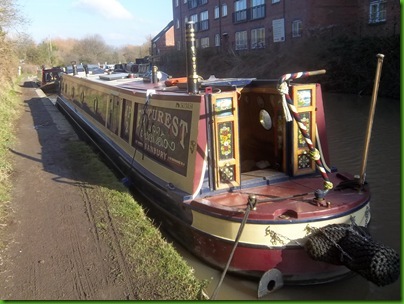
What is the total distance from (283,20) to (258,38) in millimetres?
3317

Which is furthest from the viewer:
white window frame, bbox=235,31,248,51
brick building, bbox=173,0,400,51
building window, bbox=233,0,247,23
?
white window frame, bbox=235,31,248,51

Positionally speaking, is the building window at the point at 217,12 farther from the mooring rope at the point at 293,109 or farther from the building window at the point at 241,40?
the mooring rope at the point at 293,109

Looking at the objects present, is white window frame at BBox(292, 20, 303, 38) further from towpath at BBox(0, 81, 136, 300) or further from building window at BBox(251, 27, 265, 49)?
towpath at BBox(0, 81, 136, 300)

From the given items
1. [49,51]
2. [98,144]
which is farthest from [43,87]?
[49,51]

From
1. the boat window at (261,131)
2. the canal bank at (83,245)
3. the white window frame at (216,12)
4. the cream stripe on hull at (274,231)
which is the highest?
the white window frame at (216,12)

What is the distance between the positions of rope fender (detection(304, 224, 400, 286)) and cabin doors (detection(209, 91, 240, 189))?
1251 millimetres

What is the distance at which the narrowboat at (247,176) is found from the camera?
4.27 m

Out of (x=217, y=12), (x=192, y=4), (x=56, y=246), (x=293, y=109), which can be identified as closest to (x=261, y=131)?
(x=293, y=109)

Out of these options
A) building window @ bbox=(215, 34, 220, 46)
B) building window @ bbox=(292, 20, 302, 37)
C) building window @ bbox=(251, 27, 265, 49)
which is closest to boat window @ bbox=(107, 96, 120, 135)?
building window @ bbox=(292, 20, 302, 37)

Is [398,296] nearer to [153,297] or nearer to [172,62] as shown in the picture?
[153,297]

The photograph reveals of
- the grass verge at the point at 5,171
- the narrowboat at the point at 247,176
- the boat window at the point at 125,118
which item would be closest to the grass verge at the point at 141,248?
the narrowboat at the point at 247,176

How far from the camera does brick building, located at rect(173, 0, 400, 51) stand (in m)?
21.9

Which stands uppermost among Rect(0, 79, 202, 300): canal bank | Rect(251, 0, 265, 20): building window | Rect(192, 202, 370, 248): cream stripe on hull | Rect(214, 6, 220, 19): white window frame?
Rect(214, 6, 220, 19): white window frame

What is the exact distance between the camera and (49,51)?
5900cm
